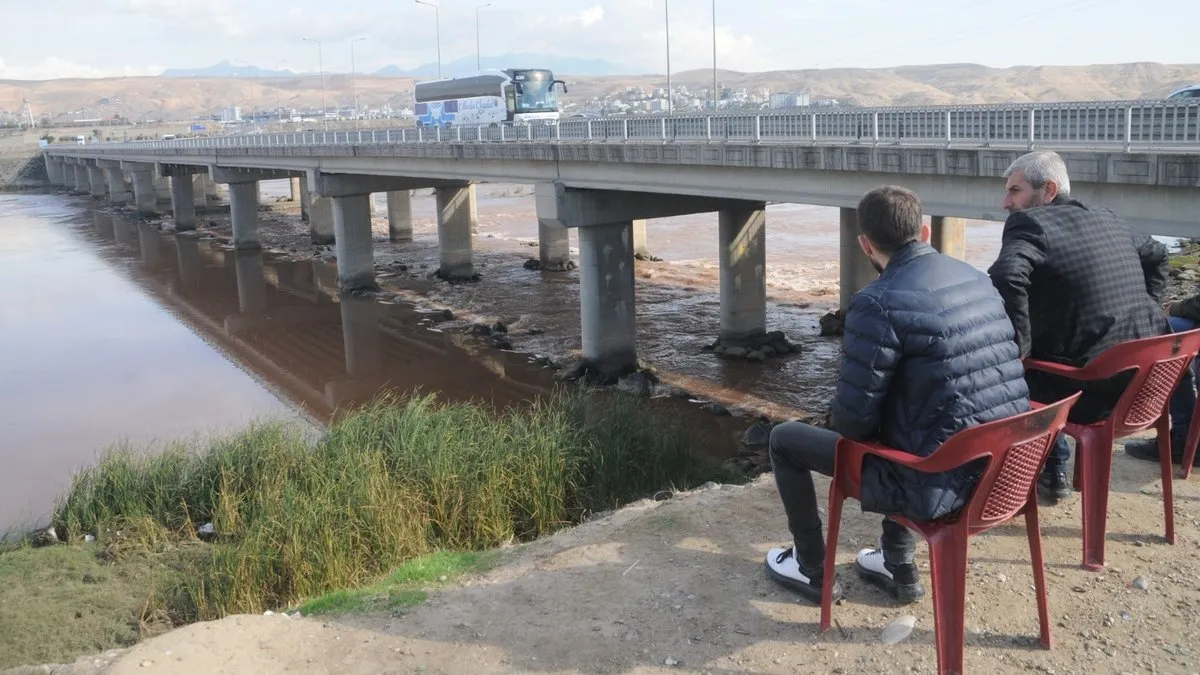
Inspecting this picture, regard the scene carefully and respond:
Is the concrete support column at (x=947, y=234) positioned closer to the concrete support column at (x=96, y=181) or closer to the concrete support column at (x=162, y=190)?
the concrete support column at (x=162, y=190)

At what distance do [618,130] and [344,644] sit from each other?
50.4ft

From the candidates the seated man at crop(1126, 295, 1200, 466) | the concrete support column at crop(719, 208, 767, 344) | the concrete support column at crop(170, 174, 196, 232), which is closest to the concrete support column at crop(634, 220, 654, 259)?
the concrete support column at crop(719, 208, 767, 344)

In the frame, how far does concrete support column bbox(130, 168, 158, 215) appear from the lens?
58844mm

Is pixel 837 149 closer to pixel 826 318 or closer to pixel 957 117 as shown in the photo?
pixel 957 117

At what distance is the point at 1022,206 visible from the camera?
5.11 m

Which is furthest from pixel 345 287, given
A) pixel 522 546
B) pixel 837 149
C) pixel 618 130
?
pixel 522 546

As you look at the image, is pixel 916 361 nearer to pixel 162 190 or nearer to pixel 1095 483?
pixel 1095 483

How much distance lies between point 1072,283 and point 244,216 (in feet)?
131

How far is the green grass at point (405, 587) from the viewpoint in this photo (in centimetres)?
529

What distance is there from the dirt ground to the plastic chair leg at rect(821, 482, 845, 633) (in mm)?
87

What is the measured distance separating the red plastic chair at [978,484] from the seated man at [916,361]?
6 centimetres

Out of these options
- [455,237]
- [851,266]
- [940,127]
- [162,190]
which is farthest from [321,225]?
[940,127]

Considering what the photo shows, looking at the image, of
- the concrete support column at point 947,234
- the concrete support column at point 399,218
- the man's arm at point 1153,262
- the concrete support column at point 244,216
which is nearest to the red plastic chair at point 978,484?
the man's arm at point 1153,262

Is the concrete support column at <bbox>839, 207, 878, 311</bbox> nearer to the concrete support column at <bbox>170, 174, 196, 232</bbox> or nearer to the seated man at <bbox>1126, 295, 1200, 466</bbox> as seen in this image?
the seated man at <bbox>1126, 295, 1200, 466</bbox>
